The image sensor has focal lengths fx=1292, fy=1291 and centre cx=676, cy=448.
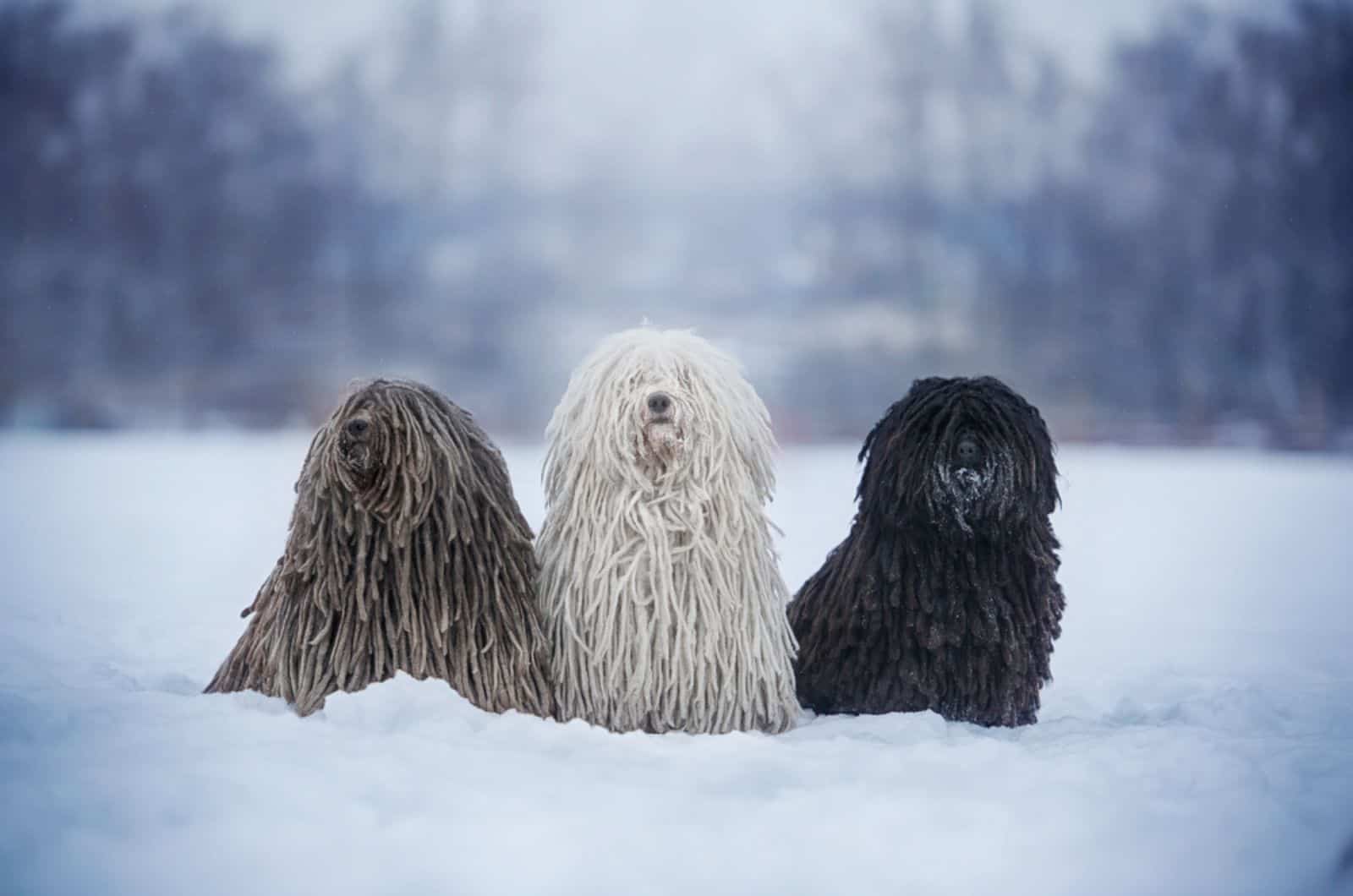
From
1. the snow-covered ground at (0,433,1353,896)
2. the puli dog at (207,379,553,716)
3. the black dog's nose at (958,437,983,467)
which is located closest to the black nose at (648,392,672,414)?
the puli dog at (207,379,553,716)

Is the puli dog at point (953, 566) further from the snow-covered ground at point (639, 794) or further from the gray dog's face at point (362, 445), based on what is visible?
the gray dog's face at point (362, 445)

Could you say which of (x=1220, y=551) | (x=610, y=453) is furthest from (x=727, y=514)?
(x=1220, y=551)

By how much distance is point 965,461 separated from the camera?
8.34 feet

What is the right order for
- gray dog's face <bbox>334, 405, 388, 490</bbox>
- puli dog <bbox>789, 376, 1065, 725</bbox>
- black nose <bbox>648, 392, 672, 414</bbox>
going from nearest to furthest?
gray dog's face <bbox>334, 405, 388, 490</bbox>
black nose <bbox>648, 392, 672, 414</bbox>
puli dog <bbox>789, 376, 1065, 725</bbox>

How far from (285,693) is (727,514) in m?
0.91

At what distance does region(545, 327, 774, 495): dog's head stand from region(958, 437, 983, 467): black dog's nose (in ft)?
1.27

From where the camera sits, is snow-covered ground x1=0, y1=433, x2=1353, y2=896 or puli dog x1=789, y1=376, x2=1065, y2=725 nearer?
snow-covered ground x1=0, y1=433, x2=1353, y2=896

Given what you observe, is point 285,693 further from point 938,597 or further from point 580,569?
point 938,597

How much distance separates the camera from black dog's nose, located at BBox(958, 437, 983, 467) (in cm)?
254

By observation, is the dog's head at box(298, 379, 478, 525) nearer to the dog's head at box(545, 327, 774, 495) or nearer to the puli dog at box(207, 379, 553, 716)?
the puli dog at box(207, 379, 553, 716)

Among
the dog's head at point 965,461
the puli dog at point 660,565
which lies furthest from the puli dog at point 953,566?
the puli dog at point 660,565

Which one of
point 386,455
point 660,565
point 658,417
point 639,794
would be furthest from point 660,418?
point 639,794

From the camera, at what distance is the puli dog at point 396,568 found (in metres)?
2.36

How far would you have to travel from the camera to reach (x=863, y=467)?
2.77 meters
